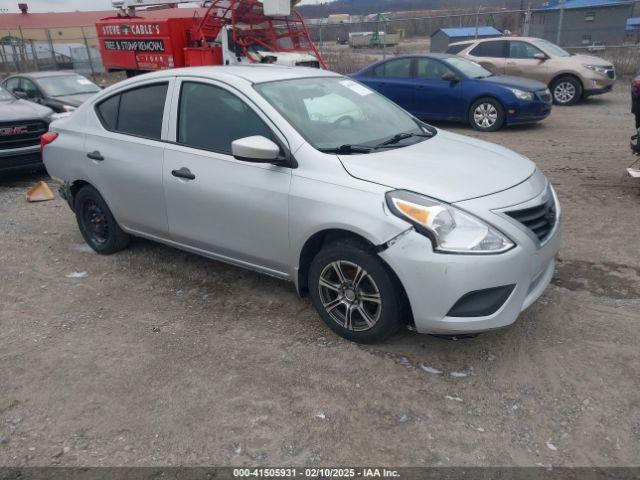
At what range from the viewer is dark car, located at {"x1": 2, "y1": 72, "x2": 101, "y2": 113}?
1082 centimetres

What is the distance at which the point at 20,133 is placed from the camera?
796cm

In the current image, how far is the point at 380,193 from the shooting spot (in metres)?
3.24

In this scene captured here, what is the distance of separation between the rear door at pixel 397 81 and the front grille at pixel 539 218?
317 inches

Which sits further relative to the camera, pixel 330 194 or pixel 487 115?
pixel 487 115

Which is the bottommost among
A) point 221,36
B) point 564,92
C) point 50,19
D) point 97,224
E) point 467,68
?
point 564,92

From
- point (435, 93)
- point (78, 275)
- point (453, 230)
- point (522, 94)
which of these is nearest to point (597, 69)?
point (522, 94)

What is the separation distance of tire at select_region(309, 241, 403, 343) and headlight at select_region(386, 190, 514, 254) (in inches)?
14.3

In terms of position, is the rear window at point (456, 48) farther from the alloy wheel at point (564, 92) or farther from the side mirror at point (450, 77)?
the side mirror at point (450, 77)

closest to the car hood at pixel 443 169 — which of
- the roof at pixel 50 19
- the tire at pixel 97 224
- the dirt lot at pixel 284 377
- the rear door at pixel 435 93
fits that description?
the dirt lot at pixel 284 377

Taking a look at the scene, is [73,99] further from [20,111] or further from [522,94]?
[522,94]

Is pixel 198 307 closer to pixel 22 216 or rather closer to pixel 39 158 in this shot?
pixel 22 216

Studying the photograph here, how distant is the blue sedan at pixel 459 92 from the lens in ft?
33.9

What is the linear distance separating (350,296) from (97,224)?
119 inches

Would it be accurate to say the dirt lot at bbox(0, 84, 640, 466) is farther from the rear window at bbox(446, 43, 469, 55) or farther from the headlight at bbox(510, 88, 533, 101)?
the rear window at bbox(446, 43, 469, 55)
